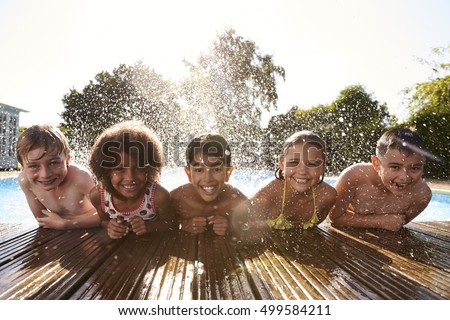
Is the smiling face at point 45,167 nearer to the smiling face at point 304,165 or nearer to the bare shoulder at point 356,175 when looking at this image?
the smiling face at point 304,165

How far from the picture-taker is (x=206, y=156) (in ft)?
6.16

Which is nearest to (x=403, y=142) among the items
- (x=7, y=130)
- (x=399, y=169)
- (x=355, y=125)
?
(x=399, y=169)

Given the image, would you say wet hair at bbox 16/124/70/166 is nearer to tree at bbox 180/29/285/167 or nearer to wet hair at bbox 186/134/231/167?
wet hair at bbox 186/134/231/167

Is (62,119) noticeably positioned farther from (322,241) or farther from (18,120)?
(322,241)

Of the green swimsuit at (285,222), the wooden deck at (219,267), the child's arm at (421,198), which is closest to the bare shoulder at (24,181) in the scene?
the wooden deck at (219,267)

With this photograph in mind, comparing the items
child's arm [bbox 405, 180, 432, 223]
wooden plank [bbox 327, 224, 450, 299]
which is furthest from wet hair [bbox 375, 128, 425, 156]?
wooden plank [bbox 327, 224, 450, 299]

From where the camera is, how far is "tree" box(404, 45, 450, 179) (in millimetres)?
8000

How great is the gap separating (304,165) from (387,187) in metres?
0.59

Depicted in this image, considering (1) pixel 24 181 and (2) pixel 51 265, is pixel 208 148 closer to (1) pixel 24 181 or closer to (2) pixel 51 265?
(2) pixel 51 265

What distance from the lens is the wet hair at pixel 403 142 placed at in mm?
2008

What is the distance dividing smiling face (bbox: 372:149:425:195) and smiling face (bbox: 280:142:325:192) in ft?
1.28

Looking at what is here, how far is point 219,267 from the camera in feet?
4.19
